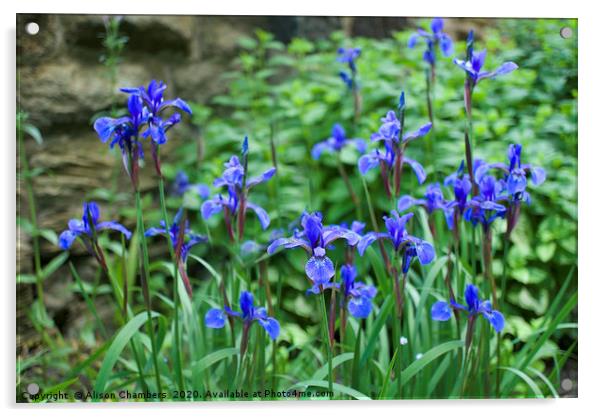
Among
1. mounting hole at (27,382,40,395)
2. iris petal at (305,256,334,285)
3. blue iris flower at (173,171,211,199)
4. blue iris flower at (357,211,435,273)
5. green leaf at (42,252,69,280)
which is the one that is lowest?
mounting hole at (27,382,40,395)

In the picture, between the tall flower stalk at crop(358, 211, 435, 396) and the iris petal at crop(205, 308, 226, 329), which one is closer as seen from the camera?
the tall flower stalk at crop(358, 211, 435, 396)

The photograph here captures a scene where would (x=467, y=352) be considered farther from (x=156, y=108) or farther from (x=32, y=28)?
(x=32, y=28)

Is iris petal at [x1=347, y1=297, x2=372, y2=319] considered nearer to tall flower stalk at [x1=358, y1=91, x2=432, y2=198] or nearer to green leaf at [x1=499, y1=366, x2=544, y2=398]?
tall flower stalk at [x1=358, y1=91, x2=432, y2=198]

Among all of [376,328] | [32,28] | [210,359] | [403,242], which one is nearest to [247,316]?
[210,359]

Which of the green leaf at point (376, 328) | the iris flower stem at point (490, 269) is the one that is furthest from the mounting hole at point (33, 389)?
the iris flower stem at point (490, 269)

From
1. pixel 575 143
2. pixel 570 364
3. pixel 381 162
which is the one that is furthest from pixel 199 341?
pixel 575 143

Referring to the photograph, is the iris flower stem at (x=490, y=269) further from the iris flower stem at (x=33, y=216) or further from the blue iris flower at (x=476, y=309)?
the iris flower stem at (x=33, y=216)

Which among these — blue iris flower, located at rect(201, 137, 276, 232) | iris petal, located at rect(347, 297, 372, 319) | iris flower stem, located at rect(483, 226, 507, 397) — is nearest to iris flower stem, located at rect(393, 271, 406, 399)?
iris petal, located at rect(347, 297, 372, 319)

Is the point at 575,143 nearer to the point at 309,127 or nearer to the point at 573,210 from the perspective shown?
the point at 573,210
